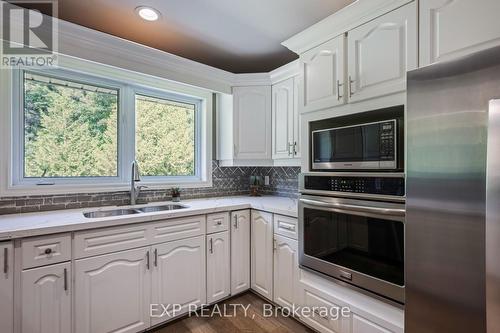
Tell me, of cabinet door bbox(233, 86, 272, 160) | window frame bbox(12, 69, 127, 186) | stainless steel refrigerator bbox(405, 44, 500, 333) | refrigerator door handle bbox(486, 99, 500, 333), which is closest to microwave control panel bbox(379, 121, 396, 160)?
stainless steel refrigerator bbox(405, 44, 500, 333)

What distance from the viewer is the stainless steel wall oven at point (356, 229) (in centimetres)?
132

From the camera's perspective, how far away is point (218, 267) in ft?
7.11

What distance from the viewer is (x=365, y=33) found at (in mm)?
1487

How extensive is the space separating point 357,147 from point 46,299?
2008 millimetres

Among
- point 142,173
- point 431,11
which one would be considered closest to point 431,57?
point 431,11

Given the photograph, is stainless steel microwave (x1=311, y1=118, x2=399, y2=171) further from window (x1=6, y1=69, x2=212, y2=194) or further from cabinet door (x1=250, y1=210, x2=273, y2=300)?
window (x1=6, y1=69, x2=212, y2=194)

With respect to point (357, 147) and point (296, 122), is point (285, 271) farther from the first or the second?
point (296, 122)

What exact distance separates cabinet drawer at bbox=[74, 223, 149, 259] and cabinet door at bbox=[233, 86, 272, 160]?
1.24m

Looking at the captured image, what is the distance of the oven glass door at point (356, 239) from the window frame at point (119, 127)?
144cm

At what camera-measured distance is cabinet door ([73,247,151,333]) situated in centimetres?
A: 154

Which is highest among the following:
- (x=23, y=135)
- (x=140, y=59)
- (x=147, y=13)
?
(x=147, y=13)

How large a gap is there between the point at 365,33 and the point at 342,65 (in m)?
0.21

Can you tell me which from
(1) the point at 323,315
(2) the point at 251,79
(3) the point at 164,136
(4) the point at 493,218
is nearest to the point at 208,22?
(2) the point at 251,79

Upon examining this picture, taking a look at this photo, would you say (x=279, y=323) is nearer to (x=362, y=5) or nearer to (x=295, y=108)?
(x=295, y=108)
